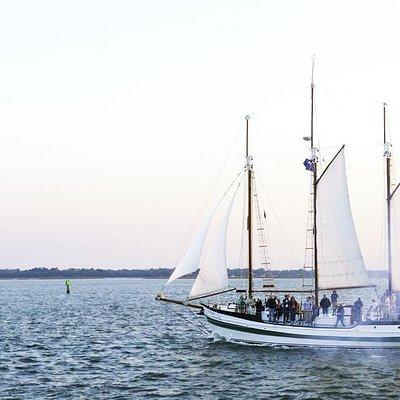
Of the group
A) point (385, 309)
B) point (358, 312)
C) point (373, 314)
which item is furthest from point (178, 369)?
point (385, 309)

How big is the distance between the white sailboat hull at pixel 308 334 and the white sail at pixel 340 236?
3.66 meters

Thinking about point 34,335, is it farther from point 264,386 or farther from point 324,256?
point 264,386

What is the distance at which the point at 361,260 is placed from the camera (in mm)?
48688

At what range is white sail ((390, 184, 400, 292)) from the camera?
48.9 meters

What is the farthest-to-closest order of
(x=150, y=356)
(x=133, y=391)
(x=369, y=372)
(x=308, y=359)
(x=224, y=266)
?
(x=224, y=266), (x=150, y=356), (x=308, y=359), (x=369, y=372), (x=133, y=391)

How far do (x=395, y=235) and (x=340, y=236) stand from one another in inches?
158

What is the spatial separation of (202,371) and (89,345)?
14.3 metres

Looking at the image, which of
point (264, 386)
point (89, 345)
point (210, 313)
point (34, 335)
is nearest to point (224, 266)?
point (210, 313)

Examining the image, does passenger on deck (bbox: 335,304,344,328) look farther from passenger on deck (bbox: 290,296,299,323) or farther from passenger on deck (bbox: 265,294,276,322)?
passenger on deck (bbox: 265,294,276,322)

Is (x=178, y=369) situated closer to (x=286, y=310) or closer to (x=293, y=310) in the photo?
(x=286, y=310)

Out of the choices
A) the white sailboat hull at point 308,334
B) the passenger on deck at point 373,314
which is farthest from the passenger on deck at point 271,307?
the passenger on deck at point 373,314

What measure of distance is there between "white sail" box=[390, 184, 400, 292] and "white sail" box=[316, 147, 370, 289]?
2.02m

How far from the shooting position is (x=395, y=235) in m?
49.5

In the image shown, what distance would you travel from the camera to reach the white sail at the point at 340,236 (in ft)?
159
